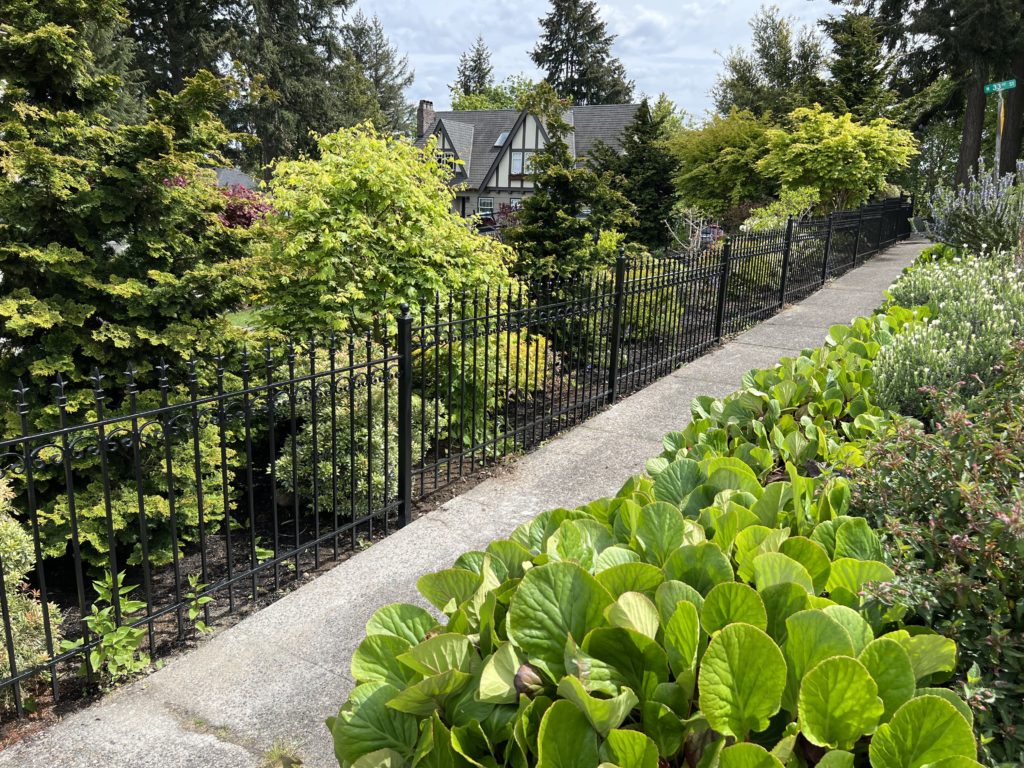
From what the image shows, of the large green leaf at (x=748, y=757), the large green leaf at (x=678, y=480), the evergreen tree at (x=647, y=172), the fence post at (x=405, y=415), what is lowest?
the fence post at (x=405, y=415)

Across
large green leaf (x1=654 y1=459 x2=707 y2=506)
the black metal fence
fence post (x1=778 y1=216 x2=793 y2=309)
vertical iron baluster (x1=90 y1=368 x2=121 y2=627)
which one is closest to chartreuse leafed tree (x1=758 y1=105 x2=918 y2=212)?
fence post (x1=778 y1=216 x2=793 y2=309)

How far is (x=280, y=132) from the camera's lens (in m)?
33.2

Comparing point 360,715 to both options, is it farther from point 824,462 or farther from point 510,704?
point 824,462

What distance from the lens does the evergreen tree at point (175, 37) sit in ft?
97.2

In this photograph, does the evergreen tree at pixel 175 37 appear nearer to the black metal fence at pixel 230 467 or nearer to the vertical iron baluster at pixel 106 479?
the black metal fence at pixel 230 467

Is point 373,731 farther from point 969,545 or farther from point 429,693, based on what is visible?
point 969,545

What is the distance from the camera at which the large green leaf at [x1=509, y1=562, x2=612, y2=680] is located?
1.39 meters

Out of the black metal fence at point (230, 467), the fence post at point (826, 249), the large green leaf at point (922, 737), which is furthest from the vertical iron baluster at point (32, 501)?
the fence post at point (826, 249)

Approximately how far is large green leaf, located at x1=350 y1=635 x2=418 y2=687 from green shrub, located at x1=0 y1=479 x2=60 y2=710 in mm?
2325

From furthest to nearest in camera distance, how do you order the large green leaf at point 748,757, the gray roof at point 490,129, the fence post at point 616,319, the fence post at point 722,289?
the gray roof at point 490,129
the fence post at point 722,289
the fence post at point 616,319
the large green leaf at point 748,757

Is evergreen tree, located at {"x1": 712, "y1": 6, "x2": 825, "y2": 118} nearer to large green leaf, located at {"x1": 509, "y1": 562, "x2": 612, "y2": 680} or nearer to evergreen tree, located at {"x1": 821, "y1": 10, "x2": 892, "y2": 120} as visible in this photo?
evergreen tree, located at {"x1": 821, "y1": 10, "x2": 892, "y2": 120}

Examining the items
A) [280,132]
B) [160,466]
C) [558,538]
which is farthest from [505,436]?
[280,132]

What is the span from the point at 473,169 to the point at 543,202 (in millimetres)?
36932

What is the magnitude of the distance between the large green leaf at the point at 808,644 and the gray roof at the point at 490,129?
46.3 meters
